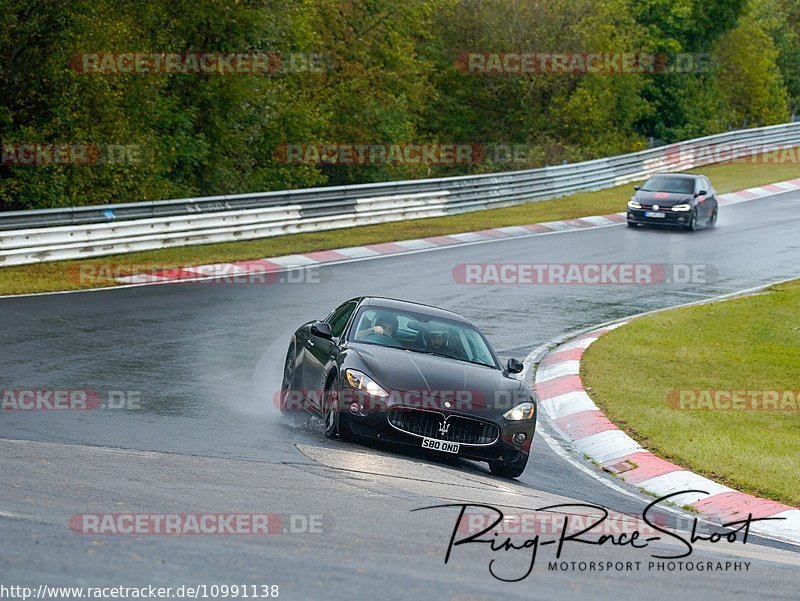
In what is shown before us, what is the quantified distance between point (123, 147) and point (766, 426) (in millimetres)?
21585

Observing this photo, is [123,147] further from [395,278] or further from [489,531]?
[489,531]

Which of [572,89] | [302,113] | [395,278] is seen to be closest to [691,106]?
[572,89]

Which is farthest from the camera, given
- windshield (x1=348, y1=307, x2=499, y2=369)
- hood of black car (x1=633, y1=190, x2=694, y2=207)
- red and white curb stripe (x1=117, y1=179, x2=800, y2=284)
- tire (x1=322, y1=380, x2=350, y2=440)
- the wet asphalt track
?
hood of black car (x1=633, y1=190, x2=694, y2=207)

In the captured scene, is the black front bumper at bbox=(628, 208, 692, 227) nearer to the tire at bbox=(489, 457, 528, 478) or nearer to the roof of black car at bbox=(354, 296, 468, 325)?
the roof of black car at bbox=(354, 296, 468, 325)

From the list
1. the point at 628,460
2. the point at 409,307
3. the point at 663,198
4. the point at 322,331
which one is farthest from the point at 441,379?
the point at 663,198

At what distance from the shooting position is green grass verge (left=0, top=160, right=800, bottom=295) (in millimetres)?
20172

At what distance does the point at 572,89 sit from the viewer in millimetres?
52531

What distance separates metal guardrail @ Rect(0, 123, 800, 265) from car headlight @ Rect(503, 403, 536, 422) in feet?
43.0

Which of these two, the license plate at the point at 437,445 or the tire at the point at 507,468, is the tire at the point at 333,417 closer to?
the license plate at the point at 437,445

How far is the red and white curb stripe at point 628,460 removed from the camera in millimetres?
9594

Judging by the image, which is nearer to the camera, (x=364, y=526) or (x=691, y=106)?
(x=364, y=526)

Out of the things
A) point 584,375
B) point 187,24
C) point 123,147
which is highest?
point 187,24

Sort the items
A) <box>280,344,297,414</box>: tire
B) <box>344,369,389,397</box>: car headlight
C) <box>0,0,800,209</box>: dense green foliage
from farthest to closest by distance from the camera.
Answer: <box>0,0,800,209</box>: dense green foliage < <box>280,344,297,414</box>: tire < <box>344,369,389,397</box>: car headlight

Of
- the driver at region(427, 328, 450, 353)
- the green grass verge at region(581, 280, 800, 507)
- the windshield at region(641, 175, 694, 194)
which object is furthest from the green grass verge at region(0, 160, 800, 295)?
the driver at region(427, 328, 450, 353)
